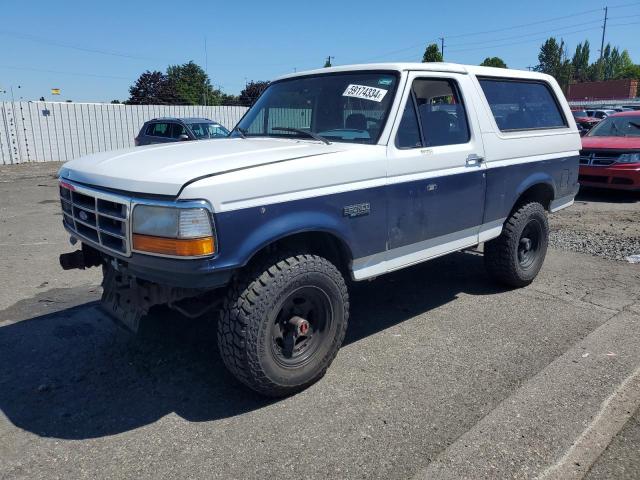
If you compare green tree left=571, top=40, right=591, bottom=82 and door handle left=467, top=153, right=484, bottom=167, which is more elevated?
green tree left=571, top=40, right=591, bottom=82

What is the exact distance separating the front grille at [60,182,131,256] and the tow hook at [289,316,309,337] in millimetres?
1062

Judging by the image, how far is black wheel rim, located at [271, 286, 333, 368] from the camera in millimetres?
3170

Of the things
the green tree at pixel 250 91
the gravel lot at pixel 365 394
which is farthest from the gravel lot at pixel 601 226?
the green tree at pixel 250 91

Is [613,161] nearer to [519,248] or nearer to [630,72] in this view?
[519,248]

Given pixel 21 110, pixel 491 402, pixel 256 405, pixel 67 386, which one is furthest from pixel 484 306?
pixel 21 110

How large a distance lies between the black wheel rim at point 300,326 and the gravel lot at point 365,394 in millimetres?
276

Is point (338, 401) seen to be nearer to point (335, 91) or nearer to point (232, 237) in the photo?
point (232, 237)

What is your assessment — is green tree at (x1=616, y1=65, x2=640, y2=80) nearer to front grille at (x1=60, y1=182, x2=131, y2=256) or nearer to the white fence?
the white fence

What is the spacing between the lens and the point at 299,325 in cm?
318

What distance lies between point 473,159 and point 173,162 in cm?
243

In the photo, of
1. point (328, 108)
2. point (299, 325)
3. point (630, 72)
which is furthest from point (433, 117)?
point (630, 72)

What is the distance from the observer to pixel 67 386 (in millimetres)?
3381

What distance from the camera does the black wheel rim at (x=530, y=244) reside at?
5125 mm

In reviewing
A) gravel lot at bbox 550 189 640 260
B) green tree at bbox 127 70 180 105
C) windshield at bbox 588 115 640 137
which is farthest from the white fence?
green tree at bbox 127 70 180 105
